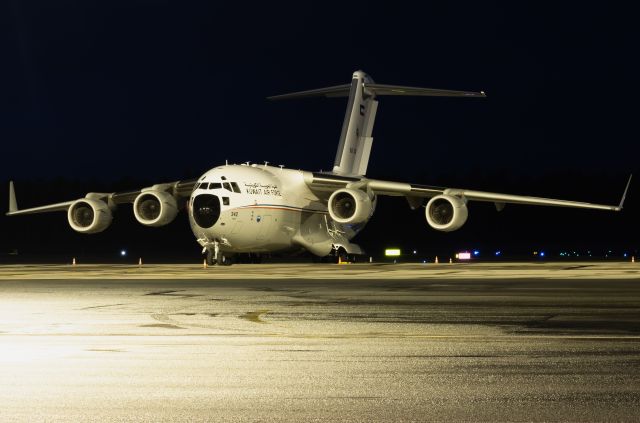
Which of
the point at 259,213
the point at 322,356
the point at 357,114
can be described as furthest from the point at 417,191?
the point at 322,356

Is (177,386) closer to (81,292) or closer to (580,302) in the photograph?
(580,302)

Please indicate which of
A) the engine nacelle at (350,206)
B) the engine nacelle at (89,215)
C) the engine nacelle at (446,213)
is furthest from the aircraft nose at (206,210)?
the engine nacelle at (446,213)

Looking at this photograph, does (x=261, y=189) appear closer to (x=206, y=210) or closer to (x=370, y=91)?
(x=206, y=210)

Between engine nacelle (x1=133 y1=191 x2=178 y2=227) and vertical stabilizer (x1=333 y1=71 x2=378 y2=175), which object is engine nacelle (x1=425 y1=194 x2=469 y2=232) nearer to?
vertical stabilizer (x1=333 y1=71 x2=378 y2=175)

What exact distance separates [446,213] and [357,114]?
31.4ft

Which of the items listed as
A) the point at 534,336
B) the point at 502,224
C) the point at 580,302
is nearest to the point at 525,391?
the point at 534,336

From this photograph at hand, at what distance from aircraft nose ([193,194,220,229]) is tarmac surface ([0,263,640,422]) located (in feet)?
49.0

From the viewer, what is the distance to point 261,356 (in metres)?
11.0

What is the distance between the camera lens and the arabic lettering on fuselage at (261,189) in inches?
1481

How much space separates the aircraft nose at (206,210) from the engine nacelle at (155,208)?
3870 mm

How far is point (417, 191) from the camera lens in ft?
129

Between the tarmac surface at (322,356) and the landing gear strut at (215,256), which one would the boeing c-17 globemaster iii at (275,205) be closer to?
→ the landing gear strut at (215,256)

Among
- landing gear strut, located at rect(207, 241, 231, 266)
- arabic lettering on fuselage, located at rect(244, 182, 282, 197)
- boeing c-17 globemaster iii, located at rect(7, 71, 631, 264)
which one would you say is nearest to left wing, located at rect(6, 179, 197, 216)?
boeing c-17 globemaster iii, located at rect(7, 71, 631, 264)

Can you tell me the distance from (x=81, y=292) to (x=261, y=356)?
1220 centimetres
